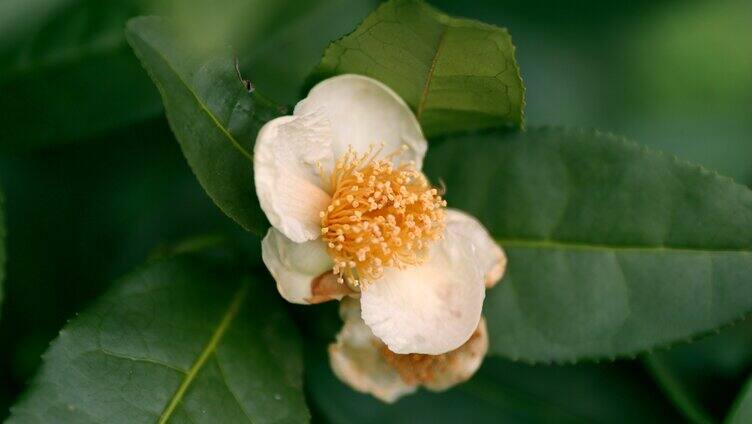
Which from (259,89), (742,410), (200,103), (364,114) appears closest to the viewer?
(200,103)

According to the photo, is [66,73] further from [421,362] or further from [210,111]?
[421,362]

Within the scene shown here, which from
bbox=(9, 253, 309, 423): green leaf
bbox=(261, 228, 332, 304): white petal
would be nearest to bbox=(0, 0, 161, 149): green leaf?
bbox=(9, 253, 309, 423): green leaf

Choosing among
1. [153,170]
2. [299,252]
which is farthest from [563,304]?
[153,170]

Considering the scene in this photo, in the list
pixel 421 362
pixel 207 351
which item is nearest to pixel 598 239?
pixel 421 362

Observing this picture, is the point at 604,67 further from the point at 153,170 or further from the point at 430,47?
the point at 153,170

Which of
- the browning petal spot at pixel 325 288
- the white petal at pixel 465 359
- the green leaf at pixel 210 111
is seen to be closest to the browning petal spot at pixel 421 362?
the white petal at pixel 465 359

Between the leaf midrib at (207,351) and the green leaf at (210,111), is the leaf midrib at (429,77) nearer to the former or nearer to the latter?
the green leaf at (210,111)
